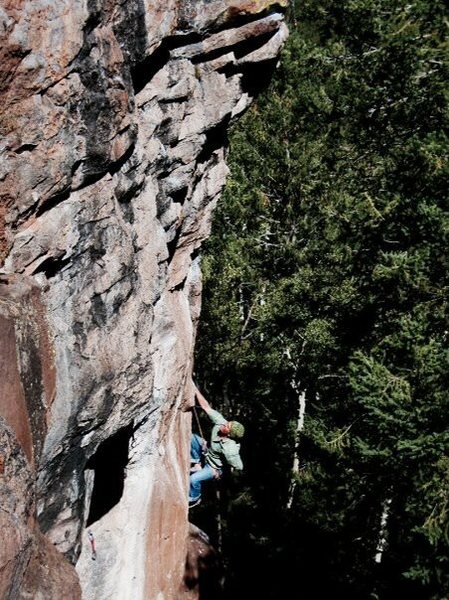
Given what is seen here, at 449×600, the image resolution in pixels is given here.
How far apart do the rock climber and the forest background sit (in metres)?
2.79

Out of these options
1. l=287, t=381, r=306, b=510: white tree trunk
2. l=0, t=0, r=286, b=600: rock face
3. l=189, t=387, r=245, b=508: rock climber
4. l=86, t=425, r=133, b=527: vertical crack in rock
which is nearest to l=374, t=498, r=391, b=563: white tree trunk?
l=287, t=381, r=306, b=510: white tree trunk

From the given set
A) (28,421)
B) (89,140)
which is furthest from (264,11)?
(28,421)

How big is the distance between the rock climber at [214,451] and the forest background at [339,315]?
279 centimetres

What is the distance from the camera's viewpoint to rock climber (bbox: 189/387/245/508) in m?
12.2

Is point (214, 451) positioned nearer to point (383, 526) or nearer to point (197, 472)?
point (197, 472)

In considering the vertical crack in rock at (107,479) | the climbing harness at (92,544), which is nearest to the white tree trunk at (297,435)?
the vertical crack in rock at (107,479)

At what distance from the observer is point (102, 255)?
7.91 metres

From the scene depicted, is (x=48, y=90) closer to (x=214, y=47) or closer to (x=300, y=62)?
(x=214, y=47)

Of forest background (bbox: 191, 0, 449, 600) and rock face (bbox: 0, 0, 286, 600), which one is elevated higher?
rock face (bbox: 0, 0, 286, 600)

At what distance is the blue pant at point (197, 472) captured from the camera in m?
13.4

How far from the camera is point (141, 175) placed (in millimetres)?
8766

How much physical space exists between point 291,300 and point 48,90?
1572 cm

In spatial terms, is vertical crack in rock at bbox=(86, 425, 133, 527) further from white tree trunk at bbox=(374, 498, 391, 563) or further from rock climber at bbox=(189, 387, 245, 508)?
white tree trunk at bbox=(374, 498, 391, 563)

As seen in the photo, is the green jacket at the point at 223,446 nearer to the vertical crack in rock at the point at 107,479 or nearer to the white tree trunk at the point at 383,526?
the vertical crack in rock at the point at 107,479
